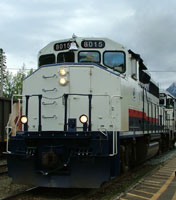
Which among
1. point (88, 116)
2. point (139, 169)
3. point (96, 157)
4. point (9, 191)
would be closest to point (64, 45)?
point (88, 116)

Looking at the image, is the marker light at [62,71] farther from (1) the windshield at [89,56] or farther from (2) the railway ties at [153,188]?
(2) the railway ties at [153,188]

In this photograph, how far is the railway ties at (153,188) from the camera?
20.1ft

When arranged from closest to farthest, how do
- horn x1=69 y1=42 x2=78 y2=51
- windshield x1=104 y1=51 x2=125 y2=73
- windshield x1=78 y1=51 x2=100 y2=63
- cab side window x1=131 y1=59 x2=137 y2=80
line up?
horn x1=69 y1=42 x2=78 y2=51, windshield x1=78 y1=51 x2=100 y2=63, windshield x1=104 y1=51 x2=125 y2=73, cab side window x1=131 y1=59 x2=137 y2=80

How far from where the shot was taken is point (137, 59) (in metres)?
8.66

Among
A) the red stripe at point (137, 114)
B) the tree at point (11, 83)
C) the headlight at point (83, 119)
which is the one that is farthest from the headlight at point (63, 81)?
the tree at point (11, 83)

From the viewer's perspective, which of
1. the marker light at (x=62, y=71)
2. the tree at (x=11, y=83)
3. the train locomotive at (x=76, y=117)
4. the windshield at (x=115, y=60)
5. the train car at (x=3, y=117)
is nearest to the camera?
the train locomotive at (x=76, y=117)

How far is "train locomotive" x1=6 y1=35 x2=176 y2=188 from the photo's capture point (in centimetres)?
608

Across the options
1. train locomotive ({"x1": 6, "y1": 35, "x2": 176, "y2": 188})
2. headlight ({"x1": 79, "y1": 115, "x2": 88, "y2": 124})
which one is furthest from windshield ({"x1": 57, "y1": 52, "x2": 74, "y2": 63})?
headlight ({"x1": 79, "y1": 115, "x2": 88, "y2": 124})

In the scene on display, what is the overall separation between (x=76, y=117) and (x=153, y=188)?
2419 millimetres

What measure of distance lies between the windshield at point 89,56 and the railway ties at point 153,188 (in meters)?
3.21

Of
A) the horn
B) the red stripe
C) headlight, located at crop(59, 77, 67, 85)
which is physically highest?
the horn

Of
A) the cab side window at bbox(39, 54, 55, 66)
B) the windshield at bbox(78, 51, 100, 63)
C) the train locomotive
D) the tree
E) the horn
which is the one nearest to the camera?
the train locomotive

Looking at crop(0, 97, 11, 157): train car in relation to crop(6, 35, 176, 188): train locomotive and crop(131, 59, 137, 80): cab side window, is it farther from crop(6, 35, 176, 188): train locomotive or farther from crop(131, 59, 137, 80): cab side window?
crop(131, 59, 137, 80): cab side window

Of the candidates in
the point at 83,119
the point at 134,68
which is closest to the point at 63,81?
the point at 83,119
